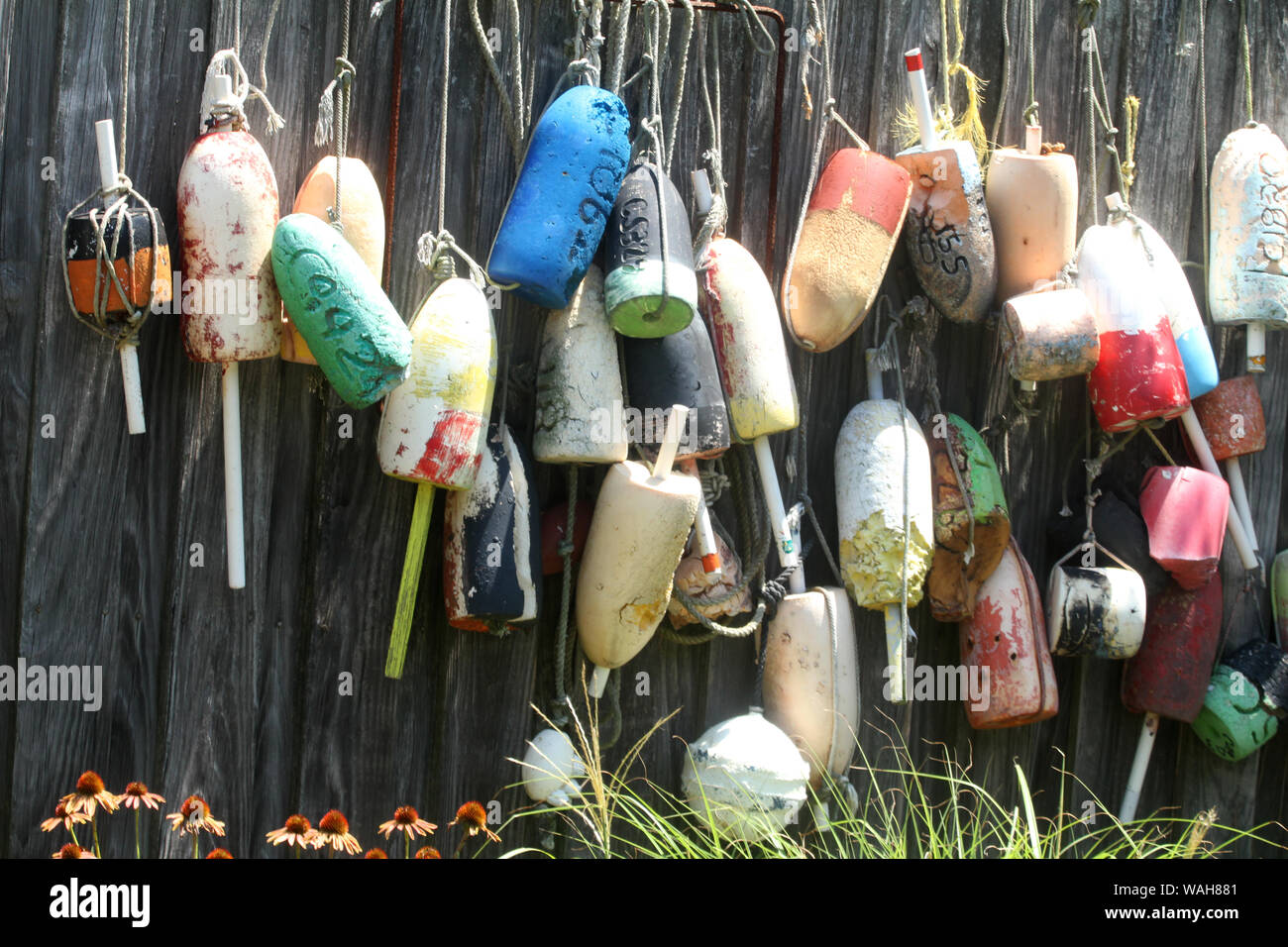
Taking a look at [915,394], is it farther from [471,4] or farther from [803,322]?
[471,4]

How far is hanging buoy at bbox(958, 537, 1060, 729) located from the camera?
2428 mm

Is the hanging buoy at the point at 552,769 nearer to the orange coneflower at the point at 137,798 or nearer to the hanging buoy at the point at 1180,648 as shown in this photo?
the orange coneflower at the point at 137,798

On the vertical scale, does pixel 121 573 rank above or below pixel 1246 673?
above

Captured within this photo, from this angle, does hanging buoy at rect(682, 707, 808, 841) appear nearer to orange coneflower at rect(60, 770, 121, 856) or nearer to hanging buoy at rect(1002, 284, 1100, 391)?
hanging buoy at rect(1002, 284, 1100, 391)

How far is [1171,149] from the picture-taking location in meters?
2.68

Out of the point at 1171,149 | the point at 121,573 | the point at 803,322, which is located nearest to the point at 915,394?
the point at 803,322

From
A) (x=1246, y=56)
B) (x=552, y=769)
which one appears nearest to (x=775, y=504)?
(x=552, y=769)

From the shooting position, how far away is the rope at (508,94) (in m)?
2.24

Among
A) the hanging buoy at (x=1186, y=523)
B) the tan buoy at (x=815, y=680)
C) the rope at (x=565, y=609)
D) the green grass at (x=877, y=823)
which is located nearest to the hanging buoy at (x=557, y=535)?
the rope at (x=565, y=609)

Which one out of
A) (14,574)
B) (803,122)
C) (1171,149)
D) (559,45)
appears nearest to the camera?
(14,574)

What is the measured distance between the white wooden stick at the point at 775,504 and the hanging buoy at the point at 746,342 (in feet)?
0.19

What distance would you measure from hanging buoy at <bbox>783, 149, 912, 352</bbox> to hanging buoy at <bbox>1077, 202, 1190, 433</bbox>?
42 cm

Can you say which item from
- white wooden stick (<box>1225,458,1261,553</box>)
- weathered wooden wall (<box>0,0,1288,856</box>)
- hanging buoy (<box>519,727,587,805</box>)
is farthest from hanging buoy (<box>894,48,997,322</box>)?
hanging buoy (<box>519,727,587,805</box>)

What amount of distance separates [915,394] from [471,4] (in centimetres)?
111
